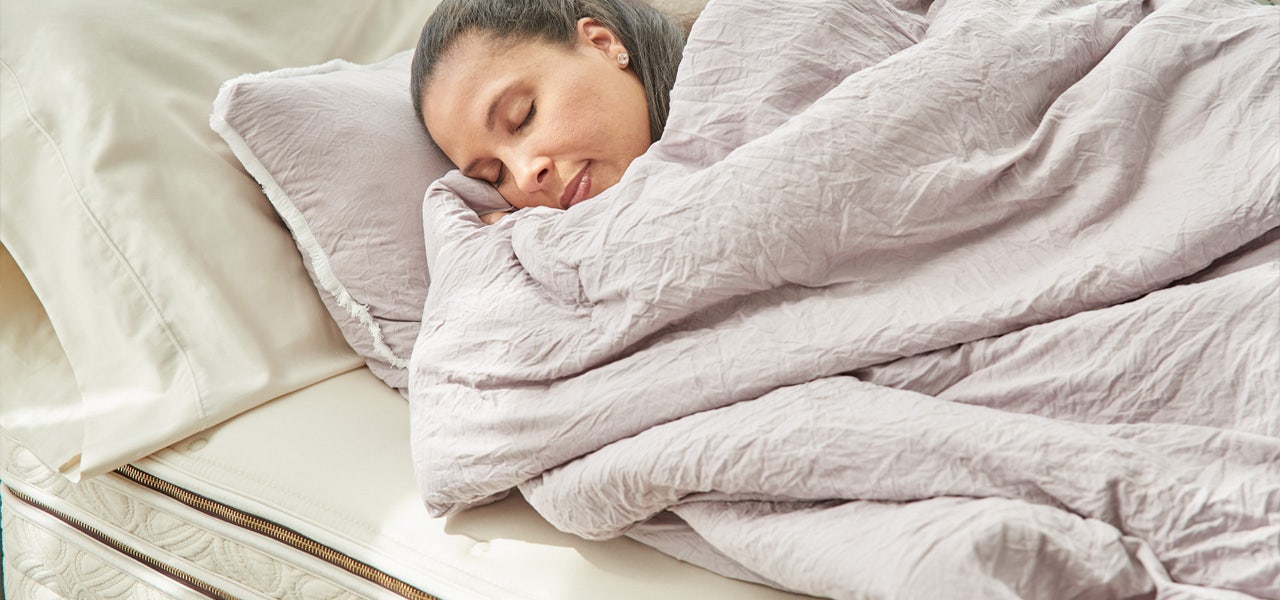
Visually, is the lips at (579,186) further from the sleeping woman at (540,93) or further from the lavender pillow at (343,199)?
the lavender pillow at (343,199)

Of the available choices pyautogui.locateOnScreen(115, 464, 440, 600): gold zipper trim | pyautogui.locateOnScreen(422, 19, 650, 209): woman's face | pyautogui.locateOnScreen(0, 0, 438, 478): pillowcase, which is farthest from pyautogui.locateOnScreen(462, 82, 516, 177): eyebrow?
pyautogui.locateOnScreen(115, 464, 440, 600): gold zipper trim

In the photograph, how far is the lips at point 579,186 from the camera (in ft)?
3.97

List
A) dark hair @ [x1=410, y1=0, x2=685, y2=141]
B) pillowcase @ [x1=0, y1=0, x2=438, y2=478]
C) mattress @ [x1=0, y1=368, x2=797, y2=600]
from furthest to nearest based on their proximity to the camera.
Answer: dark hair @ [x1=410, y1=0, x2=685, y2=141] → pillowcase @ [x1=0, y1=0, x2=438, y2=478] → mattress @ [x1=0, y1=368, x2=797, y2=600]

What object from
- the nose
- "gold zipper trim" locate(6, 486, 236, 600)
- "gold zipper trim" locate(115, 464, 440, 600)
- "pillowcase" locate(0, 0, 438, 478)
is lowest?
"gold zipper trim" locate(6, 486, 236, 600)

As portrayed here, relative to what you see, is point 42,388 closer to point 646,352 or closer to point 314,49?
point 314,49

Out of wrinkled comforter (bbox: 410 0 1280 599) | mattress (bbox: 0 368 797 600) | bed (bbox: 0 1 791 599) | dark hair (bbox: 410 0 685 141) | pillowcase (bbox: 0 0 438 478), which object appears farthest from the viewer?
dark hair (bbox: 410 0 685 141)

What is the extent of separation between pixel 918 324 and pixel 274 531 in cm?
65

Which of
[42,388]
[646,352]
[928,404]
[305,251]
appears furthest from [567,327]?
[42,388]

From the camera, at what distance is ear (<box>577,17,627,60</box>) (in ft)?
4.21

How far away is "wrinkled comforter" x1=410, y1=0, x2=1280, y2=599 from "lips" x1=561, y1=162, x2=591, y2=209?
141mm

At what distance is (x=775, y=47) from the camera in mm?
1070

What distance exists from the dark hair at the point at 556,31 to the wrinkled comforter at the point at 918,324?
0.21 m

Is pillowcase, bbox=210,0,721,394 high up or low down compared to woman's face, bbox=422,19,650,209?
down

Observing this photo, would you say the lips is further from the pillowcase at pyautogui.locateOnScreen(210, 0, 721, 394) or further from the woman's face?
the pillowcase at pyautogui.locateOnScreen(210, 0, 721, 394)
